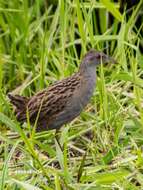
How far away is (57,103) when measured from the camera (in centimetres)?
520

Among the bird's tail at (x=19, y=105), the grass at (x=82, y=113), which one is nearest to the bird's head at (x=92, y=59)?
the grass at (x=82, y=113)

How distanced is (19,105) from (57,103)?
23 cm

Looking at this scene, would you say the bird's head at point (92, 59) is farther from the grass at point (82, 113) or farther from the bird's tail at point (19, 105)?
the bird's tail at point (19, 105)

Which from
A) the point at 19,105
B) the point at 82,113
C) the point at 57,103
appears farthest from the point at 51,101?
the point at 82,113

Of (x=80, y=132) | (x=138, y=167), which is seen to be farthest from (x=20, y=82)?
(x=138, y=167)

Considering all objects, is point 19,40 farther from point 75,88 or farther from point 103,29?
point 75,88

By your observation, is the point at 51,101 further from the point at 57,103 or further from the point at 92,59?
the point at 92,59

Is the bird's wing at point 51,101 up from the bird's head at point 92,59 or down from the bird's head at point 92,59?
down

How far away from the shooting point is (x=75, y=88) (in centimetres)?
523

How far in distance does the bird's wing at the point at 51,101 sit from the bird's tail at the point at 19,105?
0.04m

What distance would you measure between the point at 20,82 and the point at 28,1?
0.93 m

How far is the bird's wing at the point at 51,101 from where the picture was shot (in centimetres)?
519

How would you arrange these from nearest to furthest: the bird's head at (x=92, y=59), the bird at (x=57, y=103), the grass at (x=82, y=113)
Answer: the grass at (x=82, y=113) → the bird at (x=57, y=103) → the bird's head at (x=92, y=59)

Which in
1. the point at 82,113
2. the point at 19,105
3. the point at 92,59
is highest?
the point at 92,59
